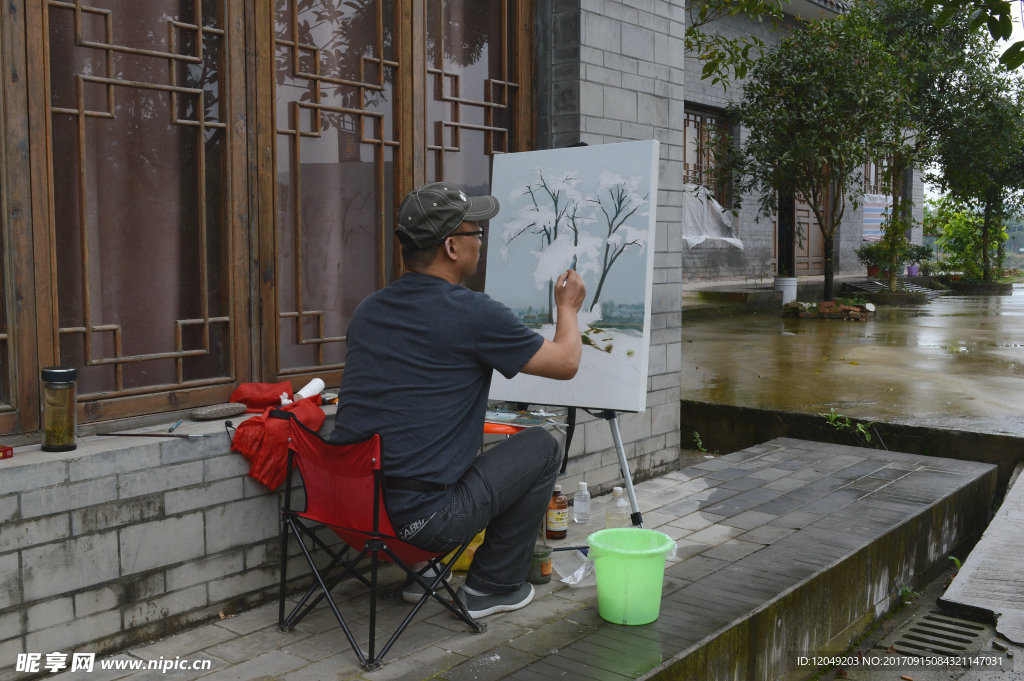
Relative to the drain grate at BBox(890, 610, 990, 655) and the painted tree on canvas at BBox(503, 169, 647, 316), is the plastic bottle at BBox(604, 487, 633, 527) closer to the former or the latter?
the painted tree on canvas at BBox(503, 169, 647, 316)

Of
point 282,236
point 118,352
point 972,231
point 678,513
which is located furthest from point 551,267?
point 972,231

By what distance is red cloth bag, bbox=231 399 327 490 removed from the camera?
362cm

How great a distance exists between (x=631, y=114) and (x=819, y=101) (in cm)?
921

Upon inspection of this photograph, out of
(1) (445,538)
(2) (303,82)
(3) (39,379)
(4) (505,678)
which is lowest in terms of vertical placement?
(4) (505,678)

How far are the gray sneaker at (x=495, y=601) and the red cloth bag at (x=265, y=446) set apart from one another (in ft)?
2.76

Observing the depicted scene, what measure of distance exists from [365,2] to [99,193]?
1.66 meters

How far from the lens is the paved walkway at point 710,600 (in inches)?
124

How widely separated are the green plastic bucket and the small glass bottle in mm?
1909

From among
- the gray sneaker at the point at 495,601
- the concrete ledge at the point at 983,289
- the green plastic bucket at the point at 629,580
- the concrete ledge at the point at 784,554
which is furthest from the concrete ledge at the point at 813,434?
the concrete ledge at the point at 983,289

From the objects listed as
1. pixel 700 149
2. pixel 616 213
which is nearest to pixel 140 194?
pixel 616 213

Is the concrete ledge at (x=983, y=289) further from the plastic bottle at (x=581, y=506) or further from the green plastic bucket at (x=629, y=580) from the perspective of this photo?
the green plastic bucket at (x=629, y=580)

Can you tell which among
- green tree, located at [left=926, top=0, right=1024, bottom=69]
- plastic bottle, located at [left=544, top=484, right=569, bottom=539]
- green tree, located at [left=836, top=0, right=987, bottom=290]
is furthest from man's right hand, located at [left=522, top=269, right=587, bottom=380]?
green tree, located at [left=836, top=0, right=987, bottom=290]

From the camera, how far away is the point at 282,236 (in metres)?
4.30

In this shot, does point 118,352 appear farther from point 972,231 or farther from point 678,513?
point 972,231
